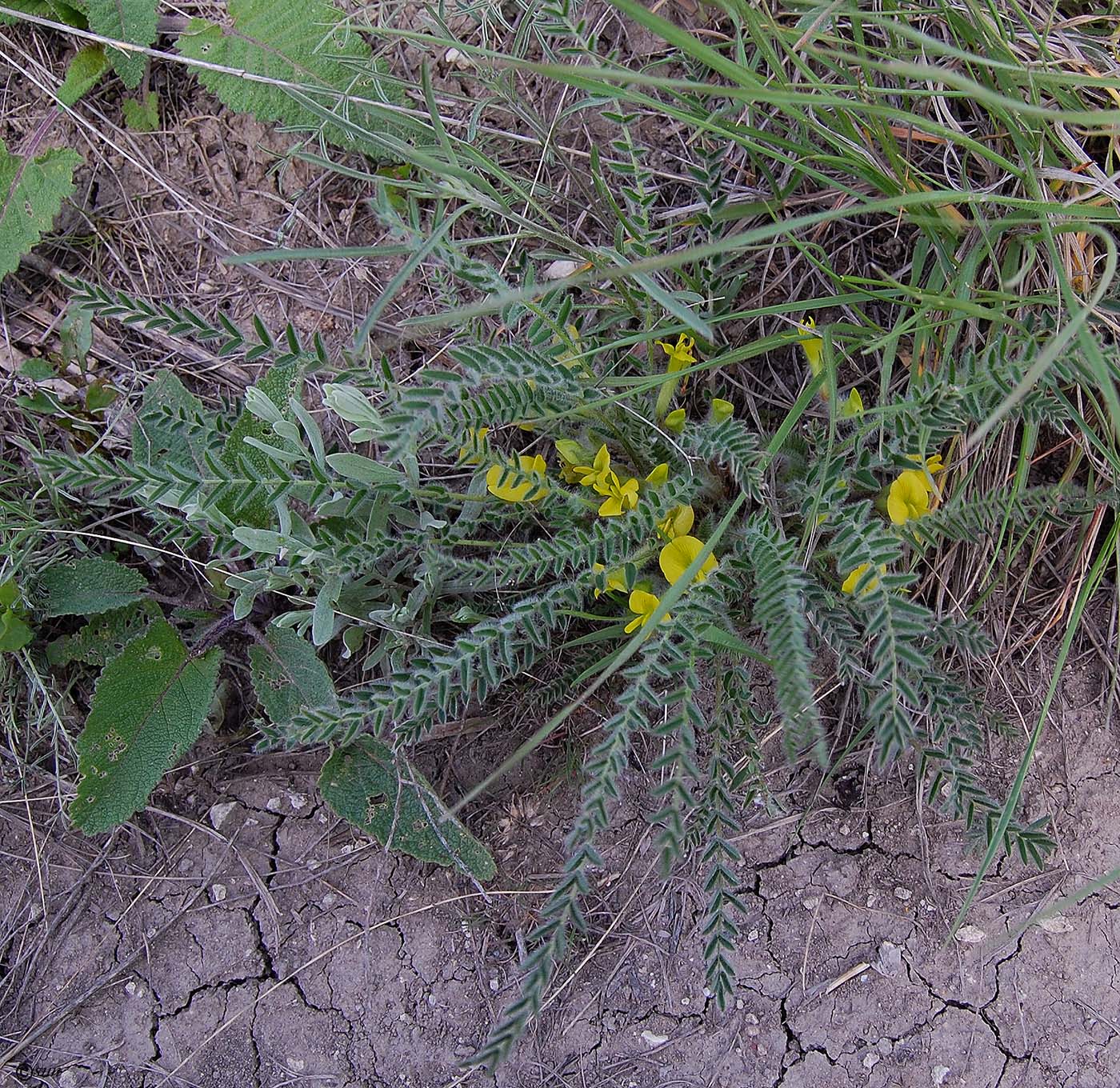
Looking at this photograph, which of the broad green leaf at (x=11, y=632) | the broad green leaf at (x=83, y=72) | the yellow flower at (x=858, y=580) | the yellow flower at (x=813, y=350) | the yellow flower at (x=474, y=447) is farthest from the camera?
the broad green leaf at (x=83, y=72)

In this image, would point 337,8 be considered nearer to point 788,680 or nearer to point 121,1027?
point 788,680

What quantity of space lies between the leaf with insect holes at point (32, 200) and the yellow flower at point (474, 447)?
1.46 meters

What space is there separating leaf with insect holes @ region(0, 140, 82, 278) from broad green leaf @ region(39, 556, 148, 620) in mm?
822

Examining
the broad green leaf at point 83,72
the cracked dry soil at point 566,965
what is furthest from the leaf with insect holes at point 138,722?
the broad green leaf at point 83,72

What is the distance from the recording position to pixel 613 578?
1728 mm

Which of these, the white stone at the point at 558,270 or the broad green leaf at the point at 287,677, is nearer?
the broad green leaf at the point at 287,677

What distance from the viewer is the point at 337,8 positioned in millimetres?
2236

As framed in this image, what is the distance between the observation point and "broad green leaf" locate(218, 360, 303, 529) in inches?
77.9

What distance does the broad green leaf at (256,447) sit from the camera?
1.98 m

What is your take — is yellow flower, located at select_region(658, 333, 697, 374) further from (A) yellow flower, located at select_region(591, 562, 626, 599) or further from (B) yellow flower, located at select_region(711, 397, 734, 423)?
(A) yellow flower, located at select_region(591, 562, 626, 599)

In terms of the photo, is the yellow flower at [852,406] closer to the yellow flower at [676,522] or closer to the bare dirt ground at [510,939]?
the yellow flower at [676,522]

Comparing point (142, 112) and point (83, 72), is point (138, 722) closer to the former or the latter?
point (142, 112)

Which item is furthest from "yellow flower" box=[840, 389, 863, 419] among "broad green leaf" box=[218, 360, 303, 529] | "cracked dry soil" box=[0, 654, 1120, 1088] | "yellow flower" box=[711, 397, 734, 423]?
"broad green leaf" box=[218, 360, 303, 529]

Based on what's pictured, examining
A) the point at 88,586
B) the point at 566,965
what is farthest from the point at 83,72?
the point at 566,965
